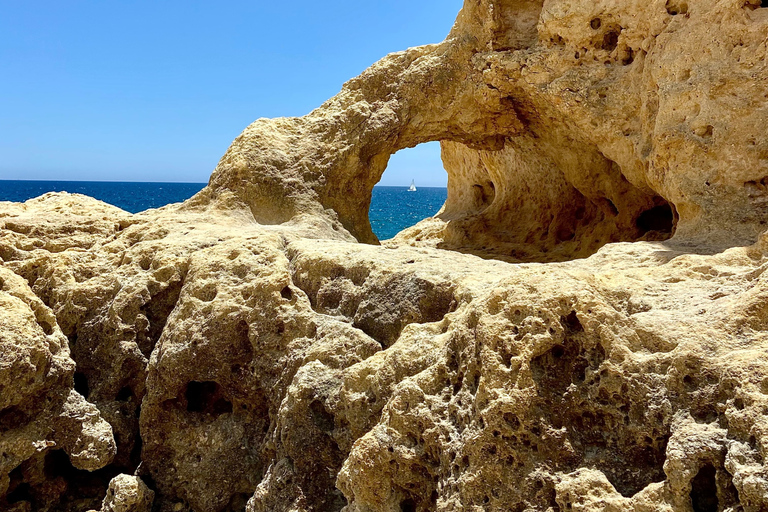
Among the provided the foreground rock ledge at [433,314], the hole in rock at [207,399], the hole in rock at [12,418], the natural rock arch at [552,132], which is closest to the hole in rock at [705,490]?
the foreground rock ledge at [433,314]

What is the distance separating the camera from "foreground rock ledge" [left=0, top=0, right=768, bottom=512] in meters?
3.42

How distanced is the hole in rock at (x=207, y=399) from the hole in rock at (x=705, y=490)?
400cm

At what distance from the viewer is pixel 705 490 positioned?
2.98m

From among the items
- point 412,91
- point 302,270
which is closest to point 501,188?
point 412,91

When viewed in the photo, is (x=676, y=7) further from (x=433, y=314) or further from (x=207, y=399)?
(x=207, y=399)

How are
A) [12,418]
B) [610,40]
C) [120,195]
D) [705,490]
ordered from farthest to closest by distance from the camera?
[120,195] → [610,40] → [12,418] → [705,490]

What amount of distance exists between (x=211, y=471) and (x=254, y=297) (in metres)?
1.60

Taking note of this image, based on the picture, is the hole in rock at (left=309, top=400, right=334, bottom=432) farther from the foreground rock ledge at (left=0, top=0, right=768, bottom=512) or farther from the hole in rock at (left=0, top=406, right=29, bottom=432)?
the hole in rock at (left=0, top=406, right=29, bottom=432)

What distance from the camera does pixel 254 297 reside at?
545 centimetres

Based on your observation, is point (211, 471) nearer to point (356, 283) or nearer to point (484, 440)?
point (356, 283)

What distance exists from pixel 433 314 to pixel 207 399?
7.76ft

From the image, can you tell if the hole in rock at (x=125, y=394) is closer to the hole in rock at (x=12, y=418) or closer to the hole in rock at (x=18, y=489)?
the hole in rock at (x=12, y=418)

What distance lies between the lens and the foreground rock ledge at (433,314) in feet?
11.2

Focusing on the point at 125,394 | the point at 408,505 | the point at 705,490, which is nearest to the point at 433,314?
the point at 408,505
